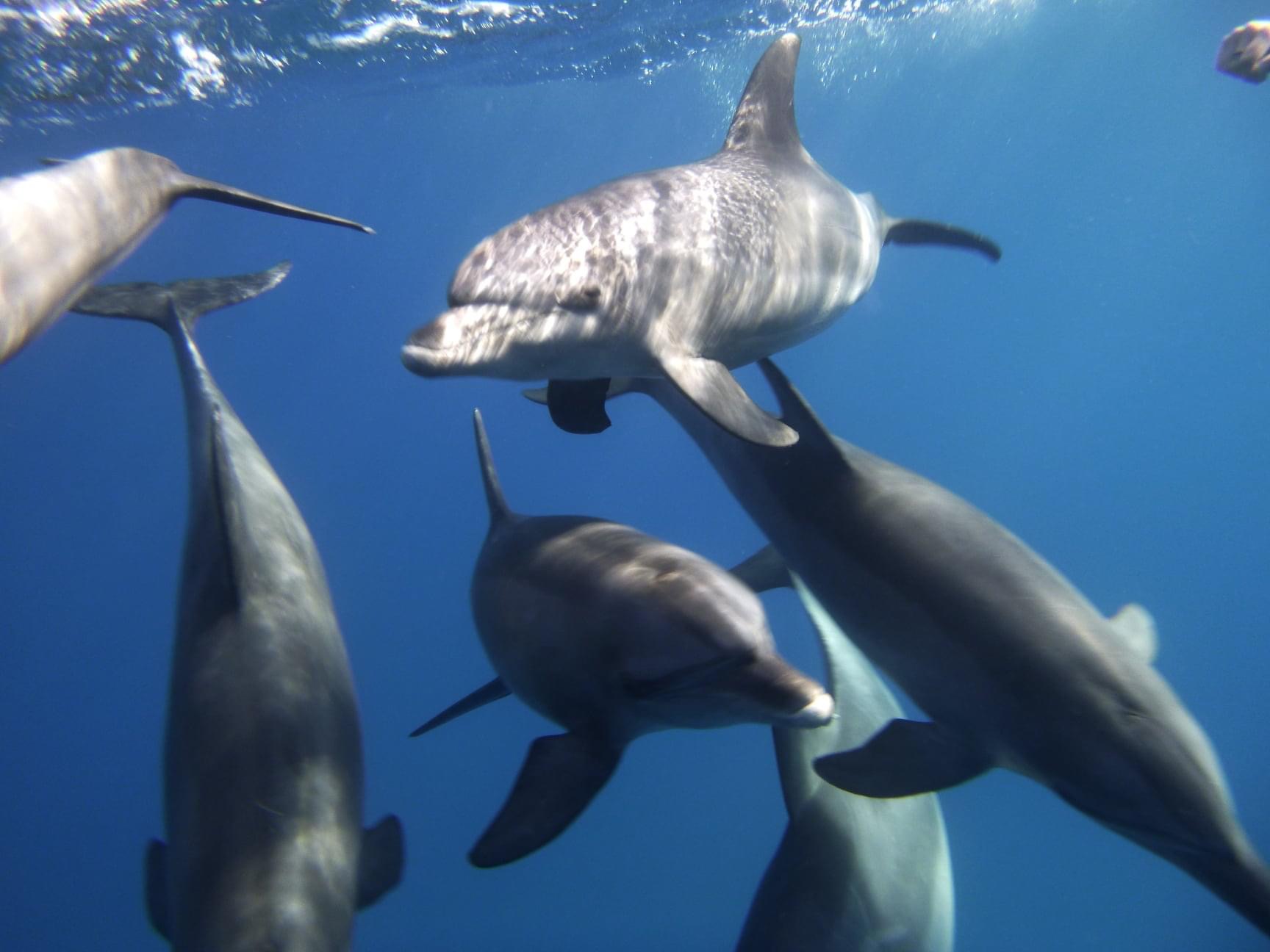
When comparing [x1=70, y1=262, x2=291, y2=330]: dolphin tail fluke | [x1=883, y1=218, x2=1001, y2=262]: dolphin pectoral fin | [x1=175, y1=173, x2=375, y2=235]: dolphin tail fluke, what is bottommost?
[x1=70, y1=262, x2=291, y2=330]: dolphin tail fluke

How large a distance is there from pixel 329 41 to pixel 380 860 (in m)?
20.1

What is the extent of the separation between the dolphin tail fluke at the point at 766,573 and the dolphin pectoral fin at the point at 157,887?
3876 millimetres

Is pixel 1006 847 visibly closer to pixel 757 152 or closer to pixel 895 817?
pixel 895 817

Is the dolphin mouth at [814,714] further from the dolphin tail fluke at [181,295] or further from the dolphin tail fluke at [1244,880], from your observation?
the dolphin tail fluke at [181,295]

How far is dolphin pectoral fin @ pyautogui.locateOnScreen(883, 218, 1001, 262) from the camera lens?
24.2ft

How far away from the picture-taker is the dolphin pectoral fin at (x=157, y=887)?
4.61 meters

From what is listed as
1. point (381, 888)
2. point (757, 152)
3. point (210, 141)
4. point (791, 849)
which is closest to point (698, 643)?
point (791, 849)

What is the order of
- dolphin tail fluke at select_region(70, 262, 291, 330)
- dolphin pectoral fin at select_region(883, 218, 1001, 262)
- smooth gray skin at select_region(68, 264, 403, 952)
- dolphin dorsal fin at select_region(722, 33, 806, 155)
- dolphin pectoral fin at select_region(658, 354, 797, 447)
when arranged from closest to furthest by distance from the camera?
1. smooth gray skin at select_region(68, 264, 403, 952)
2. dolphin pectoral fin at select_region(658, 354, 797, 447)
3. dolphin dorsal fin at select_region(722, 33, 806, 155)
4. dolphin tail fluke at select_region(70, 262, 291, 330)
5. dolphin pectoral fin at select_region(883, 218, 1001, 262)

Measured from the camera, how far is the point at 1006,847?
24266mm

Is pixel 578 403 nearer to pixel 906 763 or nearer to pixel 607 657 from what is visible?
pixel 607 657

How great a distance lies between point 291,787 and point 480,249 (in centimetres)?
273

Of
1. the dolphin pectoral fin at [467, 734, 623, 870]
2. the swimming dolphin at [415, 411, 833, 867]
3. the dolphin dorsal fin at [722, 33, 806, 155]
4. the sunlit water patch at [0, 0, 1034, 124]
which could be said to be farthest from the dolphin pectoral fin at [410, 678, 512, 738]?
the sunlit water patch at [0, 0, 1034, 124]

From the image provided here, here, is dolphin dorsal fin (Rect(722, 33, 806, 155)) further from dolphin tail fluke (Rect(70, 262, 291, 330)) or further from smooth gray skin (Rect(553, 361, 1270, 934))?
dolphin tail fluke (Rect(70, 262, 291, 330))

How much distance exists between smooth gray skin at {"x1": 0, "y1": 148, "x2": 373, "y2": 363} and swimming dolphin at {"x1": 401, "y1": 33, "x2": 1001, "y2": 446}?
1322 millimetres
